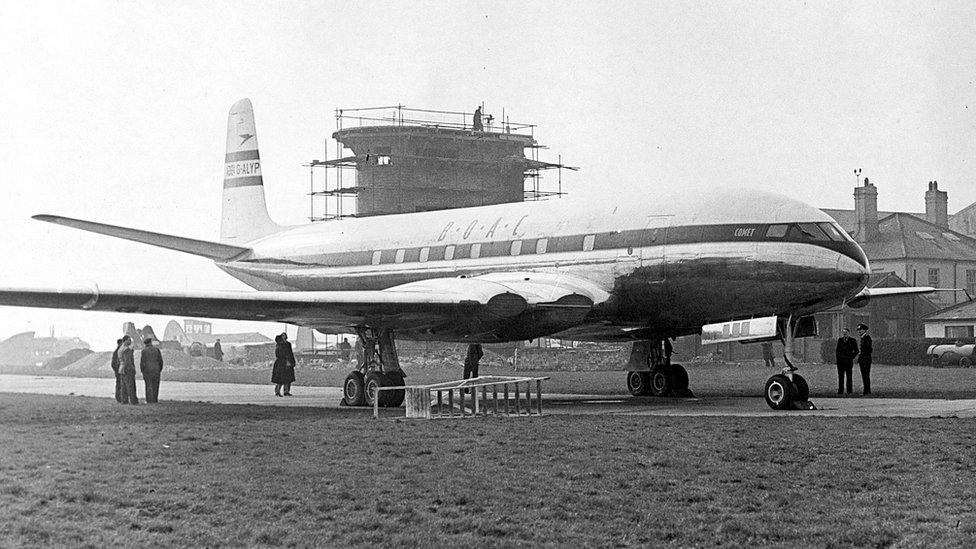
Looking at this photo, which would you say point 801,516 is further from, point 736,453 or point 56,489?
point 56,489

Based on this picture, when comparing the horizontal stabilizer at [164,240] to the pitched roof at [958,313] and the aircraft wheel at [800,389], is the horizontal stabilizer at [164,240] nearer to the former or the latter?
the aircraft wheel at [800,389]

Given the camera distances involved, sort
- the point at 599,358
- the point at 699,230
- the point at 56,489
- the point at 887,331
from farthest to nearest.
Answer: the point at 887,331 → the point at 599,358 → the point at 699,230 → the point at 56,489

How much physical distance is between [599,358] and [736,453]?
146 feet

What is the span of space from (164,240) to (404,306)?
34.9 ft

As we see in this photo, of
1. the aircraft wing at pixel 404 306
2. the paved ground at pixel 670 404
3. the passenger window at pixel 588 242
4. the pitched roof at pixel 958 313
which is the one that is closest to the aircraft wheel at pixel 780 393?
the paved ground at pixel 670 404

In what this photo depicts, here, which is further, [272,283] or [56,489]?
[272,283]

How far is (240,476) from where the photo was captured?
1048cm

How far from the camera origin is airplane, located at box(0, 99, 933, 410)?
19484 mm

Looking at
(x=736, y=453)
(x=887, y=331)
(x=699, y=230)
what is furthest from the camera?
(x=887, y=331)

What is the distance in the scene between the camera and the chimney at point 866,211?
280 ft

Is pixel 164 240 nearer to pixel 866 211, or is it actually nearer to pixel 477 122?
pixel 477 122

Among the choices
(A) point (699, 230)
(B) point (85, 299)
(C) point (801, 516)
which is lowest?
(C) point (801, 516)

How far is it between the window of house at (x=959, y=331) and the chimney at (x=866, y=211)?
20.6 meters

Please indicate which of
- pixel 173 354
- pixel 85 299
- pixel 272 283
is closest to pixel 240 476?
pixel 85 299
